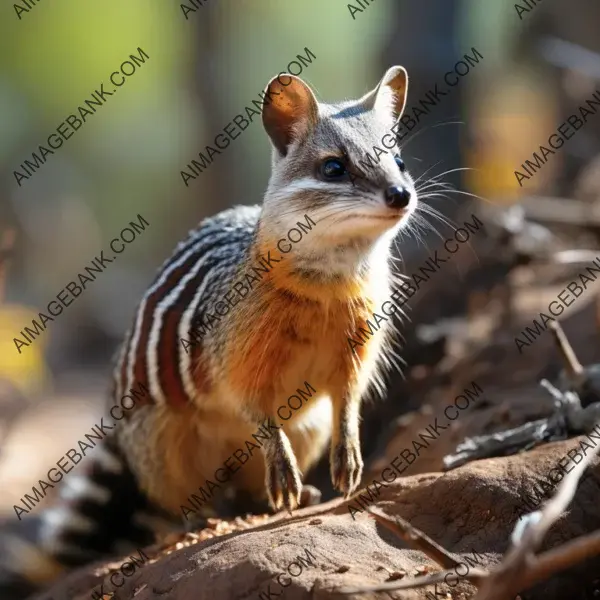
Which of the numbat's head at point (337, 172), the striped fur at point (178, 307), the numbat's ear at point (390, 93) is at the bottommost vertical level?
the striped fur at point (178, 307)

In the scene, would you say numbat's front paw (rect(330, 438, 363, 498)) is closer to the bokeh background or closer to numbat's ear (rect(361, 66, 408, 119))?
numbat's ear (rect(361, 66, 408, 119))

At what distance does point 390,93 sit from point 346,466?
195 centimetres

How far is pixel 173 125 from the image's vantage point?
72.9 ft

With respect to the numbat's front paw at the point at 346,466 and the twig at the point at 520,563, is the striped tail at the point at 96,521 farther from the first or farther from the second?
the twig at the point at 520,563

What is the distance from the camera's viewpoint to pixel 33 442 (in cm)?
1116

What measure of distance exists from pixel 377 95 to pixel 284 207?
2.81ft

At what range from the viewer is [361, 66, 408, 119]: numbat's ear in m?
4.62

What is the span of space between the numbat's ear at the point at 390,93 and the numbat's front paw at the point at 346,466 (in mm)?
1740

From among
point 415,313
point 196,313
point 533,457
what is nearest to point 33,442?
point 415,313

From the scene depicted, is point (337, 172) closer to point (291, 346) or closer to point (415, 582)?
point (291, 346)

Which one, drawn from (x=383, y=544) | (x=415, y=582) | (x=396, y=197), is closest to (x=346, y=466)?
(x=383, y=544)

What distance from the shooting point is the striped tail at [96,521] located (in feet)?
18.8

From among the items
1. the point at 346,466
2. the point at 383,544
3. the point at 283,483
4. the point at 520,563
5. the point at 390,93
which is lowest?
the point at 283,483

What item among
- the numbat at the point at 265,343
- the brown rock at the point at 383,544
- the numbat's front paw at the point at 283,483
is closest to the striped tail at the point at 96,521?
the numbat at the point at 265,343
